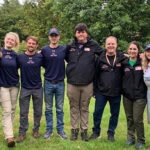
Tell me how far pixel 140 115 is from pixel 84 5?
11.7 m

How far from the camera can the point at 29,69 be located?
6406 mm

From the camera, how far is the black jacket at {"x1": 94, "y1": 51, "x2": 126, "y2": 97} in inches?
249

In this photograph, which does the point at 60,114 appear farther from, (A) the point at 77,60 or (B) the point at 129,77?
(B) the point at 129,77

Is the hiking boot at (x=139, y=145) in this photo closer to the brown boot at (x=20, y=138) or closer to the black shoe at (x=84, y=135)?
the black shoe at (x=84, y=135)

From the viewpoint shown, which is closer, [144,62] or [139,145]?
[144,62]

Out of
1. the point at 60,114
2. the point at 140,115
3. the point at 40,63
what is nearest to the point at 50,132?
the point at 60,114

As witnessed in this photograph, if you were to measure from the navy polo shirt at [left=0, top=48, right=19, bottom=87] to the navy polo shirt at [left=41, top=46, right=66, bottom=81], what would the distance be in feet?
2.17

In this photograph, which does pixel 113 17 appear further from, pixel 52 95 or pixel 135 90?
pixel 135 90

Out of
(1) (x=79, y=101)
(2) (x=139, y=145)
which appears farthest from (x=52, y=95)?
(2) (x=139, y=145)

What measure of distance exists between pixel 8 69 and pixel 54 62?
95cm

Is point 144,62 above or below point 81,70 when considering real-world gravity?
above

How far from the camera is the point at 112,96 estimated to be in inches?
251

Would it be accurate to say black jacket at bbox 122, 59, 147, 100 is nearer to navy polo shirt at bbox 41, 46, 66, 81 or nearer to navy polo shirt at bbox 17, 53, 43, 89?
navy polo shirt at bbox 41, 46, 66, 81

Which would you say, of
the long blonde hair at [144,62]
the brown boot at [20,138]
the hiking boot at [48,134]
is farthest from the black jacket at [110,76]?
the brown boot at [20,138]
